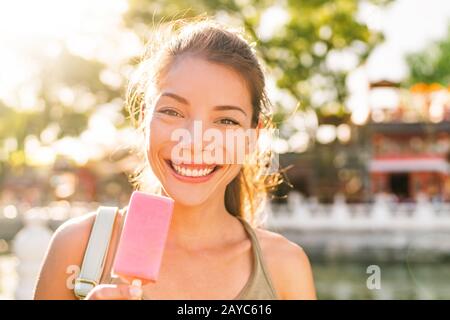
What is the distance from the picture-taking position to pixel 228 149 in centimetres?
198

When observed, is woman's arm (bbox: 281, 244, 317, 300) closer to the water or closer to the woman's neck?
the woman's neck

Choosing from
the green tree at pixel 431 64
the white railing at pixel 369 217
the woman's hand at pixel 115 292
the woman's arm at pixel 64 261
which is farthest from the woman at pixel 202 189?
the green tree at pixel 431 64

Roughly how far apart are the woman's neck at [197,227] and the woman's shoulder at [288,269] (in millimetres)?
139

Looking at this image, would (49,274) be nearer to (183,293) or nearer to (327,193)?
(183,293)

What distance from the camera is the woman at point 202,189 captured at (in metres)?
1.91

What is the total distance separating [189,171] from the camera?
1.93 m

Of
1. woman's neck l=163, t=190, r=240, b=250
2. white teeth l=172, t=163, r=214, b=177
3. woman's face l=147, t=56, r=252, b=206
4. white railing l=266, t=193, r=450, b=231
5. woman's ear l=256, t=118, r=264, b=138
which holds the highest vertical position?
white railing l=266, t=193, r=450, b=231

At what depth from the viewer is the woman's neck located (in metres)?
2.12

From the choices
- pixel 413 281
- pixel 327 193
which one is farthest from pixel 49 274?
pixel 327 193

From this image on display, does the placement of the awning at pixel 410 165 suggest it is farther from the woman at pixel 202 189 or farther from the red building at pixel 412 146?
the woman at pixel 202 189

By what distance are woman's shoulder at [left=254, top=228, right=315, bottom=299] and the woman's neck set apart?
139 millimetres

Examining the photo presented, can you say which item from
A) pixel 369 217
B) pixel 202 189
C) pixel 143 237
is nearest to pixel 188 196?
pixel 202 189

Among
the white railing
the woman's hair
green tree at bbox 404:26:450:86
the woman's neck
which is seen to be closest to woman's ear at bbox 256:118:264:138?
the woman's hair
